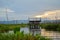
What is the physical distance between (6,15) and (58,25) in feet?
16.7

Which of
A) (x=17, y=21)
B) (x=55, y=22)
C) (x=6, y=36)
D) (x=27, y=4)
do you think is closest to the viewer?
(x=6, y=36)

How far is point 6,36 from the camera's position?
4371mm

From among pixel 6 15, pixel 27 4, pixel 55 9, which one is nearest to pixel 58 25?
pixel 55 9

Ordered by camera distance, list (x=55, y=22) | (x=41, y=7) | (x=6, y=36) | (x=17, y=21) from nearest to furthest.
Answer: (x=6, y=36) → (x=17, y=21) → (x=41, y=7) → (x=55, y=22)

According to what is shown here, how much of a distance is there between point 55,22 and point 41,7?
89.6 inches

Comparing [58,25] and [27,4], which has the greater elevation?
[27,4]

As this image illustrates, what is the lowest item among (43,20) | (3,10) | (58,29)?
(58,29)

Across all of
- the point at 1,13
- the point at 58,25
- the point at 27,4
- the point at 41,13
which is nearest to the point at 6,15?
the point at 1,13

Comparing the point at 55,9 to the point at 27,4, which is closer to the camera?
the point at 27,4

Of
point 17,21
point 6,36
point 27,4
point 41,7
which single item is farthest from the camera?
point 41,7

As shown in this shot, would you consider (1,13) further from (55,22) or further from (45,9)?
(55,22)

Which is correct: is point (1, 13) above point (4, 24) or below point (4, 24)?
above

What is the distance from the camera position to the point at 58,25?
13125 millimetres

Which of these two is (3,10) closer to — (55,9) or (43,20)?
(43,20)
